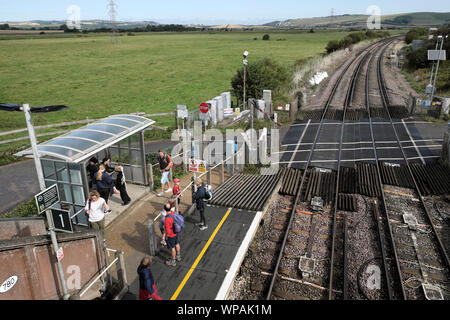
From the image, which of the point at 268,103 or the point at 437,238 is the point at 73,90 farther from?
the point at 437,238

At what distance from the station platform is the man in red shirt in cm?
14

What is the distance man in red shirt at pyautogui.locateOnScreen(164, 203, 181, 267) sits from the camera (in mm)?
8023

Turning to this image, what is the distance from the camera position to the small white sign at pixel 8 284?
629 centimetres

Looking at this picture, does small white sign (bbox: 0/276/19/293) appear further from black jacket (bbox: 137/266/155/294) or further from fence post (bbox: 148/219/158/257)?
fence post (bbox: 148/219/158/257)

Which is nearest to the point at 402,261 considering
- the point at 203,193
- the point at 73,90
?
the point at 203,193

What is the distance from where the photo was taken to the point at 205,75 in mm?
51844

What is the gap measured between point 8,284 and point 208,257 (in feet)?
13.9

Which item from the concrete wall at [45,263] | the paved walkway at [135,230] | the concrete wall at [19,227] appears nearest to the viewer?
the concrete wall at [45,263]

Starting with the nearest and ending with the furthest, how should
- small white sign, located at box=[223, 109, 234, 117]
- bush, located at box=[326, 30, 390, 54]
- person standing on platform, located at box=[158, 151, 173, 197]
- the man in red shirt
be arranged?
1. the man in red shirt
2. person standing on platform, located at box=[158, 151, 173, 197]
3. small white sign, located at box=[223, 109, 234, 117]
4. bush, located at box=[326, 30, 390, 54]

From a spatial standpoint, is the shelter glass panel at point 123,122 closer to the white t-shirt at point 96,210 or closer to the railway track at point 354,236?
the white t-shirt at point 96,210

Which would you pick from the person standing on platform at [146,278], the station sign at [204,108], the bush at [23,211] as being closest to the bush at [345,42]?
the station sign at [204,108]

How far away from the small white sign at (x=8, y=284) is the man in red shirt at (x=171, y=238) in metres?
3.04

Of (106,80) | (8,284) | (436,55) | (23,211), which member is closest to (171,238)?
(8,284)

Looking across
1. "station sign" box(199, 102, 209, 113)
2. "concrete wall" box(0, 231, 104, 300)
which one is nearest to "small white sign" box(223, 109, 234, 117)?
"station sign" box(199, 102, 209, 113)
